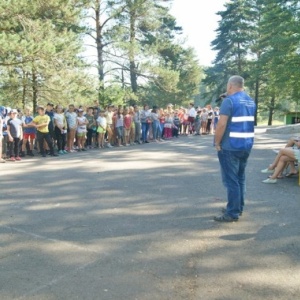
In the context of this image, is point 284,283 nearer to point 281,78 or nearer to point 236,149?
point 236,149

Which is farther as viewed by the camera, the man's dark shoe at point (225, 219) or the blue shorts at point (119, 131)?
the blue shorts at point (119, 131)

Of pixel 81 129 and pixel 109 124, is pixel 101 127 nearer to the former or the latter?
pixel 109 124

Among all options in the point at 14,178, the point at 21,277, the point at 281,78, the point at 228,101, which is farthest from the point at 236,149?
the point at 281,78

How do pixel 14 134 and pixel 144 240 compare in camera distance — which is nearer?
pixel 144 240

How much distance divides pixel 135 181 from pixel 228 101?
3450 mm

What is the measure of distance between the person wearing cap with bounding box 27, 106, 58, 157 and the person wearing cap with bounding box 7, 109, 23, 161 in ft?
2.38

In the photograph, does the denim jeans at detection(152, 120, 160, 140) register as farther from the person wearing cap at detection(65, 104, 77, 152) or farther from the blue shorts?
the person wearing cap at detection(65, 104, 77, 152)

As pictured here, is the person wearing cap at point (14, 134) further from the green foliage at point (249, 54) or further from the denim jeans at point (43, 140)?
the green foliage at point (249, 54)

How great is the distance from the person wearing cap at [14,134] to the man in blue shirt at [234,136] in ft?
27.6

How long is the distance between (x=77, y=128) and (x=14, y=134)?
2.92 metres

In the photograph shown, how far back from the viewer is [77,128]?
567 inches

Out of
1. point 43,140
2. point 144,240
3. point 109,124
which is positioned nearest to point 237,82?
point 144,240

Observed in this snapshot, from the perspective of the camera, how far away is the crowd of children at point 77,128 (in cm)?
1232

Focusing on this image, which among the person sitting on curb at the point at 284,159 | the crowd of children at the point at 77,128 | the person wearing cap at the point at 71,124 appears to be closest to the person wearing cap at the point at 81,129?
the crowd of children at the point at 77,128
